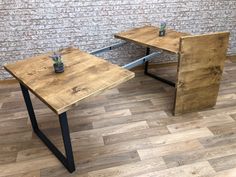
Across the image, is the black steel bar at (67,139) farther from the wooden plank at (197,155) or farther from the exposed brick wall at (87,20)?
the exposed brick wall at (87,20)

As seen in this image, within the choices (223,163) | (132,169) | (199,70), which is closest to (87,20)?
(199,70)

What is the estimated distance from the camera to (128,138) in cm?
191

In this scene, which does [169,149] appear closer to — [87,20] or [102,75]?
[102,75]

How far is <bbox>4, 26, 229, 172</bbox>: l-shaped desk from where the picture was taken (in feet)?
4.54

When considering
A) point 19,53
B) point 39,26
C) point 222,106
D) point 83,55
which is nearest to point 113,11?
point 39,26

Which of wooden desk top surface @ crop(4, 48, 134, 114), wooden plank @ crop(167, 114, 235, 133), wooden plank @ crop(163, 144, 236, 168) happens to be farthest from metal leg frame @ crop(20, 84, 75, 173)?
wooden plank @ crop(167, 114, 235, 133)

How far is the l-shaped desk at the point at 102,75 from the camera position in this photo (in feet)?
4.54

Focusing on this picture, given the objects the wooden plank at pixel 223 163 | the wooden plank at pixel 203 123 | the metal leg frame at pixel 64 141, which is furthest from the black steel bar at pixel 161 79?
the metal leg frame at pixel 64 141

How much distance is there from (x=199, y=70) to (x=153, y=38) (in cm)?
61

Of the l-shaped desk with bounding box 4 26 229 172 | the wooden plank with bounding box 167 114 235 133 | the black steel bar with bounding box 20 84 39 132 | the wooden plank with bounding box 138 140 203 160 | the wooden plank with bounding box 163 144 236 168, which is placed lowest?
the wooden plank with bounding box 163 144 236 168

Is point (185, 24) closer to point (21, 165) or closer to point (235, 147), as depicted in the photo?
point (235, 147)

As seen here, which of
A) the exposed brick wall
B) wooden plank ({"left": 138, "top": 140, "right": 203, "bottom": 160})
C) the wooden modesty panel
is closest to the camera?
wooden plank ({"left": 138, "top": 140, "right": 203, "bottom": 160})

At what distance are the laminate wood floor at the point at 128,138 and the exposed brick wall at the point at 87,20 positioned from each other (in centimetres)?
64

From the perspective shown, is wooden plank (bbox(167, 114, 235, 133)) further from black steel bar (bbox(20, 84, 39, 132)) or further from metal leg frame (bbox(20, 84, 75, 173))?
black steel bar (bbox(20, 84, 39, 132))
